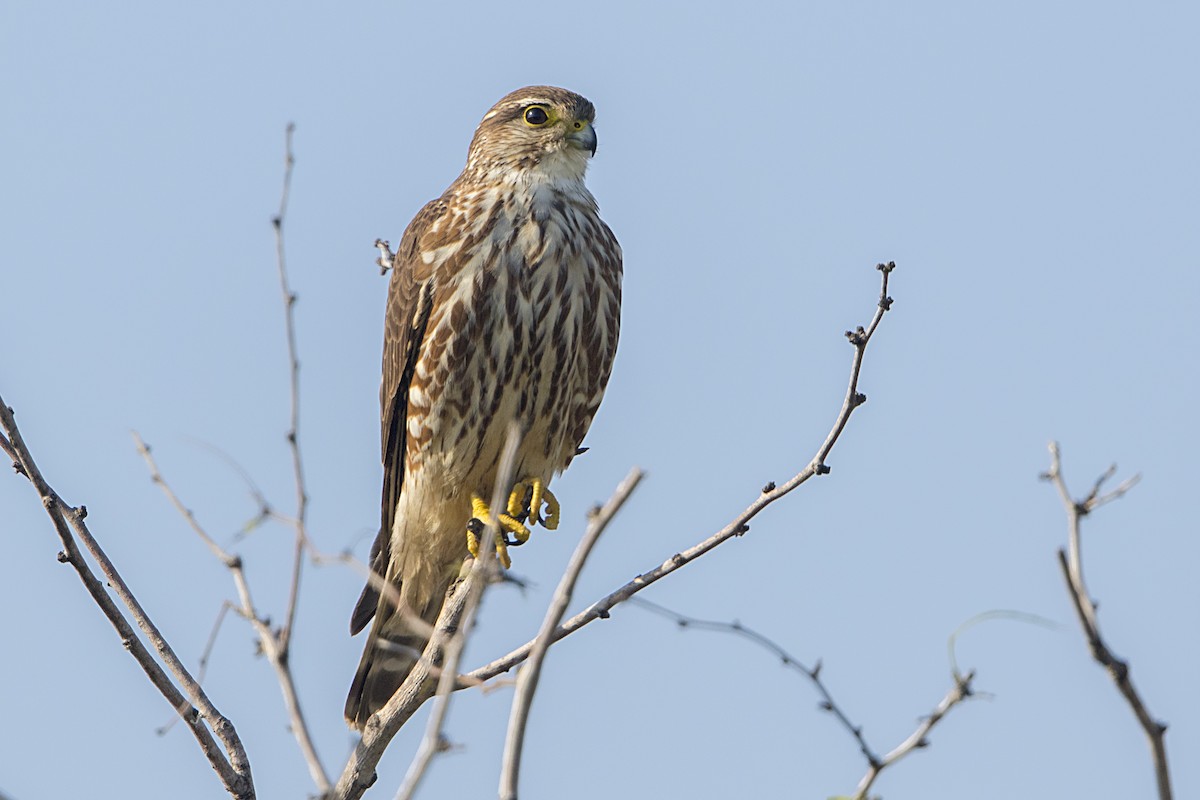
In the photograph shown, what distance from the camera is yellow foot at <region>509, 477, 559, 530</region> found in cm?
537

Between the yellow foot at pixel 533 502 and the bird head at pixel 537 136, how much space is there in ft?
3.86

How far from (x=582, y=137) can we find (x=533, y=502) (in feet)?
4.79

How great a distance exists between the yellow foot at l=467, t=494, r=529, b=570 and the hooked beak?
142 centimetres

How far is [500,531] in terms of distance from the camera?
5285 millimetres

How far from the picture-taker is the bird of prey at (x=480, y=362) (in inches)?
206

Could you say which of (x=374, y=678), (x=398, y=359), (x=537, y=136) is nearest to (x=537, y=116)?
(x=537, y=136)

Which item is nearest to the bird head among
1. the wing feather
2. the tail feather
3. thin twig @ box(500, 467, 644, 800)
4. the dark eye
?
the dark eye

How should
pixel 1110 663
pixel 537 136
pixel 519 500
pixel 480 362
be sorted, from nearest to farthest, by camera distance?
pixel 1110 663 < pixel 480 362 < pixel 519 500 < pixel 537 136

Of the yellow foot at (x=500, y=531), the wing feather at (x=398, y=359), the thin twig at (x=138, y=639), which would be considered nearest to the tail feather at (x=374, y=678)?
the wing feather at (x=398, y=359)

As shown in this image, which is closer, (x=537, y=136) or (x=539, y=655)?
(x=539, y=655)

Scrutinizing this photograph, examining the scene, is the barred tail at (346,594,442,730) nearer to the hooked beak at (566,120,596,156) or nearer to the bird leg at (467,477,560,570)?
the bird leg at (467,477,560,570)

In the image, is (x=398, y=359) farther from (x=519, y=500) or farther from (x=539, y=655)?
(x=539, y=655)

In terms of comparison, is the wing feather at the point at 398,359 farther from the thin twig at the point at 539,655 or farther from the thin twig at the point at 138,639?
the thin twig at the point at 539,655

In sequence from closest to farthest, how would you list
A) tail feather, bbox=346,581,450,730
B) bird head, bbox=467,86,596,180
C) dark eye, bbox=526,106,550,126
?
tail feather, bbox=346,581,450,730
bird head, bbox=467,86,596,180
dark eye, bbox=526,106,550,126
